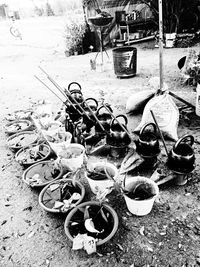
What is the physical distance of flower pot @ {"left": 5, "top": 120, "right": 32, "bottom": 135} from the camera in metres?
4.60

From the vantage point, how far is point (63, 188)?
2.91 metres

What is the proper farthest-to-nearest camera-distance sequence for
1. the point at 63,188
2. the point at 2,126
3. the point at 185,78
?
1. the point at 185,78
2. the point at 2,126
3. the point at 63,188

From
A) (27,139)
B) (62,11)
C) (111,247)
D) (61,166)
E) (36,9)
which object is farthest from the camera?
(36,9)

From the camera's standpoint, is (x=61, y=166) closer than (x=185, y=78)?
Yes

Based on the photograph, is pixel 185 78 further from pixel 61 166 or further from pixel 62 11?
pixel 62 11

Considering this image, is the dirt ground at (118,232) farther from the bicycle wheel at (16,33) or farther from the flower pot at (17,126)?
Result: the bicycle wheel at (16,33)

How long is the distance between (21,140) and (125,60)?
13.3ft

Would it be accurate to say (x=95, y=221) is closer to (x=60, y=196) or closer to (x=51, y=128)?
(x=60, y=196)

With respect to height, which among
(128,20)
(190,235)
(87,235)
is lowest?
(190,235)

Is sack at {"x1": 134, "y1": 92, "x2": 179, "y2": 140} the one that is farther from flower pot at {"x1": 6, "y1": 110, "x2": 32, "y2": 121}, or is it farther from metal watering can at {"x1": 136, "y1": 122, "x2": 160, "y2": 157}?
flower pot at {"x1": 6, "y1": 110, "x2": 32, "y2": 121}

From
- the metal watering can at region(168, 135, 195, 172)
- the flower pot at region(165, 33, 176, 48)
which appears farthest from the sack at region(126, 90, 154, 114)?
the flower pot at region(165, 33, 176, 48)

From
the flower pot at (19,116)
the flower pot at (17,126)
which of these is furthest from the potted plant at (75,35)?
the flower pot at (17,126)

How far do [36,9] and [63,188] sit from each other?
20634 mm

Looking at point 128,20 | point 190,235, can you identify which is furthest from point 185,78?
point 128,20
